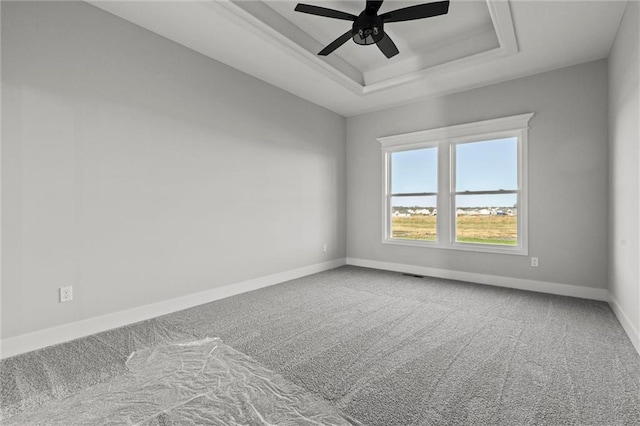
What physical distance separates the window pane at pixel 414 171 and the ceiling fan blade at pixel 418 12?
2.55m

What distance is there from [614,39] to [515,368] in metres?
3.46

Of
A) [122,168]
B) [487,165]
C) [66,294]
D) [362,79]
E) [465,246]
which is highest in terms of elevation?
[362,79]

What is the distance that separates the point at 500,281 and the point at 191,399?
13.3 feet

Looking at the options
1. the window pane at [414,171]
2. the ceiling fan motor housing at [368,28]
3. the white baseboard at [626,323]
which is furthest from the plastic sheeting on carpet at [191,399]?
the window pane at [414,171]

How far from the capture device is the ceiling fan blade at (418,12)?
2.39m

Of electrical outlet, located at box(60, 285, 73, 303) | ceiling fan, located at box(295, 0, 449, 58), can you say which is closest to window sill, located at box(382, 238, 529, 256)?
ceiling fan, located at box(295, 0, 449, 58)

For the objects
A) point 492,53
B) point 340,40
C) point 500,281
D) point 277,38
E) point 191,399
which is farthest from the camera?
point 500,281

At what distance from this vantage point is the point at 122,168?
9.29 feet

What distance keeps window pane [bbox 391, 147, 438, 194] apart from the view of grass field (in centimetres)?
49

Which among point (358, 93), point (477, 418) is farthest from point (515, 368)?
point (358, 93)

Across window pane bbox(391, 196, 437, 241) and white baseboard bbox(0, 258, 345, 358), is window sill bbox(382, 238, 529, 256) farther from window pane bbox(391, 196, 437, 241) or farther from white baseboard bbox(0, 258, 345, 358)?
white baseboard bbox(0, 258, 345, 358)

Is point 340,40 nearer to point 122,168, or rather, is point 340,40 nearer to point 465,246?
point 122,168

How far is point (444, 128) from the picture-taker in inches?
181

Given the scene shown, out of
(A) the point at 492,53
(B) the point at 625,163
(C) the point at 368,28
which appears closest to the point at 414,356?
(B) the point at 625,163
